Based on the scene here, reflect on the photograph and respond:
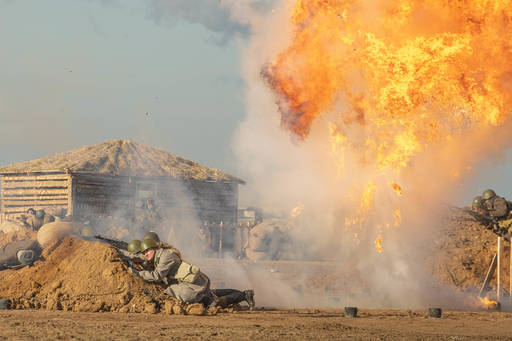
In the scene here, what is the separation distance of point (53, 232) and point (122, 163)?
830 inches

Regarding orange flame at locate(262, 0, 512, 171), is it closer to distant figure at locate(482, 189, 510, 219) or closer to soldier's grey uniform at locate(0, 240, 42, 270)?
distant figure at locate(482, 189, 510, 219)

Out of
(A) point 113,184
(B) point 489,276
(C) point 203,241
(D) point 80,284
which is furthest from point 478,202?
(A) point 113,184

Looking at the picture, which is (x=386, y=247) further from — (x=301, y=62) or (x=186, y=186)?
(x=186, y=186)

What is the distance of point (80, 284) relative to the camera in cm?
1515

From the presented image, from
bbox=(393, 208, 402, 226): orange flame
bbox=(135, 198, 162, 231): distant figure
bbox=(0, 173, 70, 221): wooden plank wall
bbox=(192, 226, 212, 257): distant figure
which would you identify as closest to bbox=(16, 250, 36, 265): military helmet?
bbox=(393, 208, 402, 226): orange flame

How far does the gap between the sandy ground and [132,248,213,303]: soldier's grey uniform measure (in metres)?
0.81

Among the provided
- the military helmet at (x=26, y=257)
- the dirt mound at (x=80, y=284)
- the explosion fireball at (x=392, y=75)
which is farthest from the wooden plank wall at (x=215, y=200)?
the military helmet at (x=26, y=257)

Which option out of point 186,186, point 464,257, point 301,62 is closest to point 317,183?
point 186,186

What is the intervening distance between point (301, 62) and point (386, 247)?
690 centimetres

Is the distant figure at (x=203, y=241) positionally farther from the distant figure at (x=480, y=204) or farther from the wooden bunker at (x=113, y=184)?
the distant figure at (x=480, y=204)

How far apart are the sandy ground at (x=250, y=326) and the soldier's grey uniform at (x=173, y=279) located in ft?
2.67

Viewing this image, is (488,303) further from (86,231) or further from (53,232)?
(53,232)

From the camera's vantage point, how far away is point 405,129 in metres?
19.8

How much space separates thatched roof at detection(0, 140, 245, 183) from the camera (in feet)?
122
